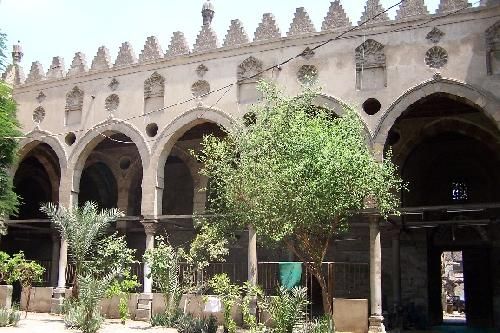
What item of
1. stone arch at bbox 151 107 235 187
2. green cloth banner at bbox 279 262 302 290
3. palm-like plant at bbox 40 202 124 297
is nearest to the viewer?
green cloth banner at bbox 279 262 302 290

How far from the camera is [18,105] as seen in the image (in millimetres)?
21250

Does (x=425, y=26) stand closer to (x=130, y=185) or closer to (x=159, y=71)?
(x=159, y=71)

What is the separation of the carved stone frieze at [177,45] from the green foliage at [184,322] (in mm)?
8145

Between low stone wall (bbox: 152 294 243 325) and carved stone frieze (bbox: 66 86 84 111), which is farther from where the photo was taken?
carved stone frieze (bbox: 66 86 84 111)

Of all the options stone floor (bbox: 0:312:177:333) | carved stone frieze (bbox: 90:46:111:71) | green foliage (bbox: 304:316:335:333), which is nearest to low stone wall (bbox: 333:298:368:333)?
green foliage (bbox: 304:316:335:333)

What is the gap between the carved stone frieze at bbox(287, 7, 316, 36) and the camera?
54.6ft

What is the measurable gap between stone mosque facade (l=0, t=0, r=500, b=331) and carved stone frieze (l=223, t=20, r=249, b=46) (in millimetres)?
44

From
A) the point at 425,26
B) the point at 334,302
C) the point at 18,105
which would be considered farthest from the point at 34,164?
the point at 425,26

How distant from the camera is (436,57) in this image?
15.0m

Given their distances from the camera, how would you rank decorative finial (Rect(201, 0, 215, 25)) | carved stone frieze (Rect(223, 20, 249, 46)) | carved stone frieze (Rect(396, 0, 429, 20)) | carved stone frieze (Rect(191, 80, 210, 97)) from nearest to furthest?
carved stone frieze (Rect(396, 0, 429, 20)) < carved stone frieze (Rect(223, 20, 249, 46)) < carved stone frieze (Rect(191, 80, 210, 97)) < decorative finial (Rect(201, 0, 215, 25))

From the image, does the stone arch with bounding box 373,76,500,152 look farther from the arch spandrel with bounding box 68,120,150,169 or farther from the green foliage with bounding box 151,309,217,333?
the arch spandrel with bounding box 68,120,150,169

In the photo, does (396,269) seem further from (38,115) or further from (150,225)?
(38,115)

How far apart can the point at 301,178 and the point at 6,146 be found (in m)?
11.5


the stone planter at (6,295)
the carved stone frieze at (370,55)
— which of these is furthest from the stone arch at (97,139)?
the carved stone frieze at (370,55)
